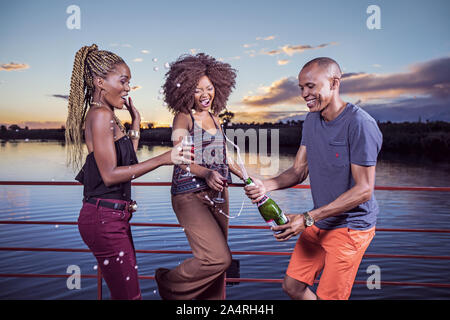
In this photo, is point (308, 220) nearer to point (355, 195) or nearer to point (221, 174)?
point (355, 195)

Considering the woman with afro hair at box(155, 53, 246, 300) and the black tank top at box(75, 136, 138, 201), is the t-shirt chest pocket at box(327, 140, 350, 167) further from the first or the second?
the black tank top at box(75, 136, 138, 201)

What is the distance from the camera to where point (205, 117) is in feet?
9.71

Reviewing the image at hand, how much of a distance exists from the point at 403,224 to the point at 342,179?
94.0 ft

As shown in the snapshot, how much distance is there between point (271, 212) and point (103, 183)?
1004 mm

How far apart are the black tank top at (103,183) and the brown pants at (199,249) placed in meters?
0.52

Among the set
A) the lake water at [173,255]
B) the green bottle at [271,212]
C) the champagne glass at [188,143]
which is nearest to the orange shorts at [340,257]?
the green bottle at [271,212]

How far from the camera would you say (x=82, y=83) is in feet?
8.18

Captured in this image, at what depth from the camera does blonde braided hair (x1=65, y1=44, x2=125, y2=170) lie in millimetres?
2438

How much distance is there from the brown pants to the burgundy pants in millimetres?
533

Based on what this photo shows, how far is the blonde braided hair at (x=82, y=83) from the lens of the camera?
8.00ft

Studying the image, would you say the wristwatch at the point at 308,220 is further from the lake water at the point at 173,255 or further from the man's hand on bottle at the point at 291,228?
the lake water at the point at 173,255

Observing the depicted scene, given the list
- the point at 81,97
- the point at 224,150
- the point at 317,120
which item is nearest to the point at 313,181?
the point at 317,120

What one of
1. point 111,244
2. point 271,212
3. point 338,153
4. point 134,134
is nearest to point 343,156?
point 338,153

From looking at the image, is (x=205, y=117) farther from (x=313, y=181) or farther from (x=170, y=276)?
(x=170, y=276)
